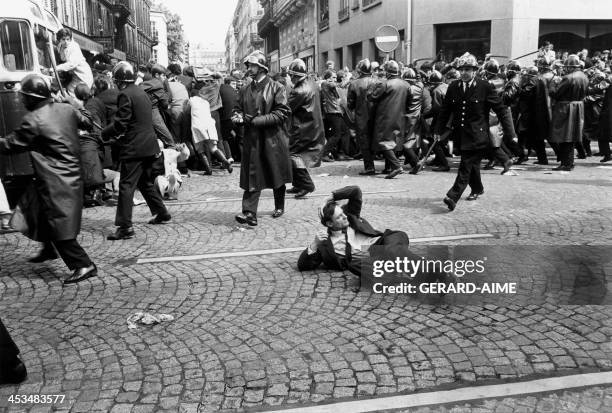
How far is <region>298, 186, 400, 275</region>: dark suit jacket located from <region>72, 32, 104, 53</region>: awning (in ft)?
83.5

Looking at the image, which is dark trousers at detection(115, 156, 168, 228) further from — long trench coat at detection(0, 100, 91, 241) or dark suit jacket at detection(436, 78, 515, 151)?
dark suit jacket at detection(436, 78, 515, 151)

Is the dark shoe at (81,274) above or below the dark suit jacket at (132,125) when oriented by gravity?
below

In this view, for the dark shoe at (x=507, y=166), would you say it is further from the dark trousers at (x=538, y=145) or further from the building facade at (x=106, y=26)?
the building facade at (x=106, y=26)

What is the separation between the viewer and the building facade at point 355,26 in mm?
24594

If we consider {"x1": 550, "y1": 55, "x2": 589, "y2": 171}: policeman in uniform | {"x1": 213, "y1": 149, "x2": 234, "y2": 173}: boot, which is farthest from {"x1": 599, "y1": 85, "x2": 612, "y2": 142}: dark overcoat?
{"x1": 213, "y1": 149, "x2": 234, "y2": 173}: boot

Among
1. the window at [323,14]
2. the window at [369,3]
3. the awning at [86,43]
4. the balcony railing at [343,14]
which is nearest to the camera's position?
the window at [369,3]

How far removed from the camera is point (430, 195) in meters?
8.94

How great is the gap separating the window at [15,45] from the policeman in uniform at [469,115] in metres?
6.91

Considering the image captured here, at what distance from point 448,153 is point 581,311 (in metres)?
10.0

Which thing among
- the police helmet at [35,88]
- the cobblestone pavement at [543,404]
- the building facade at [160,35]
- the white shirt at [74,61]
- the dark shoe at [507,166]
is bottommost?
the cobblestone pavement at [543,404]

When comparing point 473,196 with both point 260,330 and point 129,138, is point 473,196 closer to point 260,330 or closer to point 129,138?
point 129,138

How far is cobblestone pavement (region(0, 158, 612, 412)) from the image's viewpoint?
338cm

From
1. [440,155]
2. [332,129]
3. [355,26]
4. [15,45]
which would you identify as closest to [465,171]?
[440,155]

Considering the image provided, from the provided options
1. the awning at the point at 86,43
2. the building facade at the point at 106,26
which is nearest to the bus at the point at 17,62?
the building facade at the point at 106,26
